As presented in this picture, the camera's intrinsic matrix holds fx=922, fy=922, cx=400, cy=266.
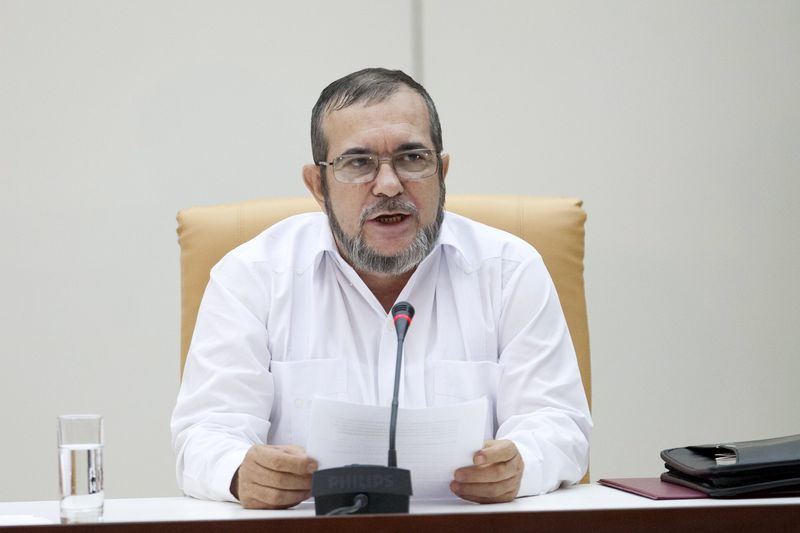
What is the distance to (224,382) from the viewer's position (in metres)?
1.78

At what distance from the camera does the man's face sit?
1937 mm

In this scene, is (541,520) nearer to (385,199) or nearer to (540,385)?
(540,385)

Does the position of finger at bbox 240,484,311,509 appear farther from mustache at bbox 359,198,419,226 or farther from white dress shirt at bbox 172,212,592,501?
mustache at bbox 359,198,419,226

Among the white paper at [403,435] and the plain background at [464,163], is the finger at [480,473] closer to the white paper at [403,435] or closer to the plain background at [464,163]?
the white paper at [403,435]

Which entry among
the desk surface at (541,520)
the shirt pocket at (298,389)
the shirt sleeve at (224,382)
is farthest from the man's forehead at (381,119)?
the desk surface at (541,520)

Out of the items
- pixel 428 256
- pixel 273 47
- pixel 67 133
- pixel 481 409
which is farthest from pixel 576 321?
pixel 67 133

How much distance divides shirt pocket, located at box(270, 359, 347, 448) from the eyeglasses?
0.39 m

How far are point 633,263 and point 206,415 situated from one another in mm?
1673

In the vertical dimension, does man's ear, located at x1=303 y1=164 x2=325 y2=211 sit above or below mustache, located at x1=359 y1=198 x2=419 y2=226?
above

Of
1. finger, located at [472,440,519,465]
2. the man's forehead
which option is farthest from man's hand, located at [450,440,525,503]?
the man's forehead

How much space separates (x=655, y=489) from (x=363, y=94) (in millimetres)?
1019

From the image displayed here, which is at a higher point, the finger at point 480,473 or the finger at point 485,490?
the finger at point 480,473

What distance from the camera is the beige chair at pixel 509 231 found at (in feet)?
6.79

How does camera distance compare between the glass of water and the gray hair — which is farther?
the gray hair
